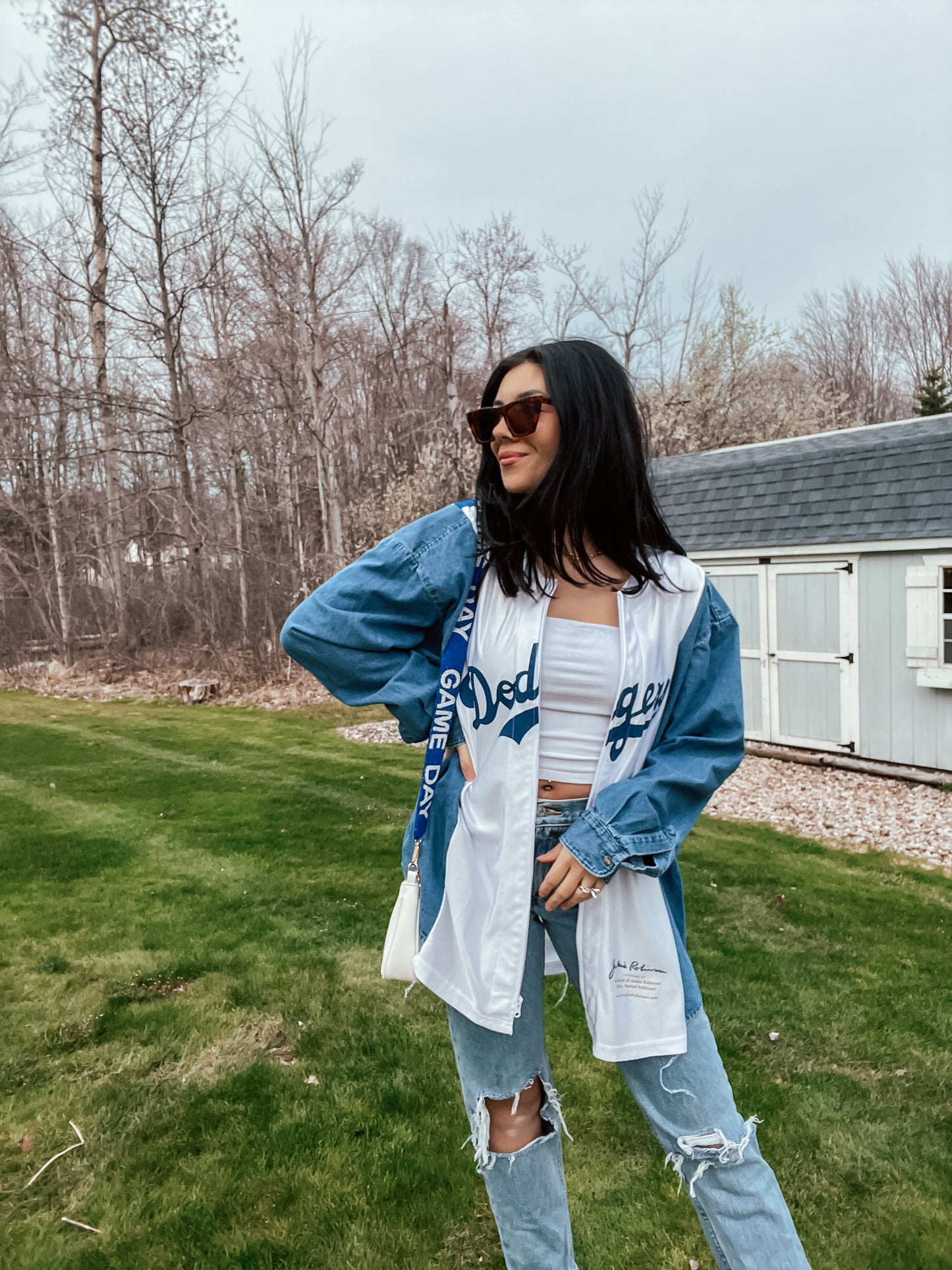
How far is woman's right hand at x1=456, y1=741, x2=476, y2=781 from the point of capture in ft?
5.02

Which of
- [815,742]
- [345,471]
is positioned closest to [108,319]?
[345,471]

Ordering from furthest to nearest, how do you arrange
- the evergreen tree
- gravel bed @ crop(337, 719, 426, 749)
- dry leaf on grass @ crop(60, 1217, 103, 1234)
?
1. the evergreen tree
2. gravel bed @ crop(337, 719, 426, 749)
3. dry leaf on grass @ crop(60, 1217, 103, 1234)

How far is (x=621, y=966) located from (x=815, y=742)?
786cm

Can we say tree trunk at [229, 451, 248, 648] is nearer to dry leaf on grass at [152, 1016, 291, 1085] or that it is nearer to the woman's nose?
dry leaf on grass at [152, 1016, 291, 1085]

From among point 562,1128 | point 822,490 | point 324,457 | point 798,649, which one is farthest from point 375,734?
point 562,1128

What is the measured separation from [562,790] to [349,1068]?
6.09 ft

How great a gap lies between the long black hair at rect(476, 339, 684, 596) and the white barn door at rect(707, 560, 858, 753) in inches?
288

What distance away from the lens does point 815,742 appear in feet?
28.1

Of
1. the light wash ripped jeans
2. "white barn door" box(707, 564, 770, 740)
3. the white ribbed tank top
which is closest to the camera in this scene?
the light wash ripped jeans

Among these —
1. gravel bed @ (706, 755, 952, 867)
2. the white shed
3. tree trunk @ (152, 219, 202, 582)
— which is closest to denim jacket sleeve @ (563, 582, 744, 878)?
gravel bed @ (706, 755, 952, 867)

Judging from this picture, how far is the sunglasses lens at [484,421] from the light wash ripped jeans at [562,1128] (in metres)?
0.70

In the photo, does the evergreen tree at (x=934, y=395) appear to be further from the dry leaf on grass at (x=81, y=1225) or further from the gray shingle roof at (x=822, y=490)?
the dry leaf on grass at (x=81, y=1225)

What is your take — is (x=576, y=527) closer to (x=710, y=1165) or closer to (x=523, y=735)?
(x=523, y=735)

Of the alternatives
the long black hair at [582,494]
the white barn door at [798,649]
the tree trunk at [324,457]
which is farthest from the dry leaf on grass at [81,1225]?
the tree trunk at [324,457]
